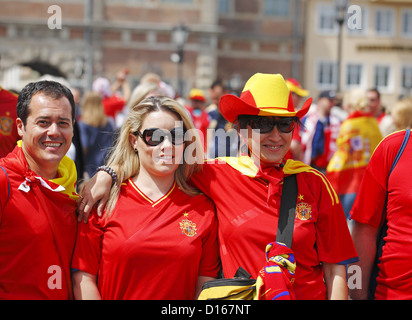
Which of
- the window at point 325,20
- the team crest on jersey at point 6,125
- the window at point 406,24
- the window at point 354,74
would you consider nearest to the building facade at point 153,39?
the window at point 325,20

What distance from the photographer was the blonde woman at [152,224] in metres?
2.76

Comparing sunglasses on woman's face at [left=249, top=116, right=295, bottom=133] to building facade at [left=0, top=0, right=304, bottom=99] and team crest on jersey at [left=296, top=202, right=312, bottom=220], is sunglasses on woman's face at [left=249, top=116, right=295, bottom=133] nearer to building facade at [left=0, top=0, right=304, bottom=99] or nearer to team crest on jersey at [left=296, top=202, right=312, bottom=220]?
team crest on jersey at [left=296, top=202, right=312, bottom=220]

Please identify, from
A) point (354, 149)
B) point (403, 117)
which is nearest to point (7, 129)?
point (403, 117)

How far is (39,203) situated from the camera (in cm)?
277

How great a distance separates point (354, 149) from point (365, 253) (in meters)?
4.15

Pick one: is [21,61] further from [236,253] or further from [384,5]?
[236,253]

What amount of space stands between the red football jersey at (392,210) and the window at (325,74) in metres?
26.4

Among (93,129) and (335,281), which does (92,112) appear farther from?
(335,281)

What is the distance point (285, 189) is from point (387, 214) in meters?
0.67

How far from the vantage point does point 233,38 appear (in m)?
27.8

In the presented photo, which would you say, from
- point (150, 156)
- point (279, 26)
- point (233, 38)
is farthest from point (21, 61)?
point (150, 156)

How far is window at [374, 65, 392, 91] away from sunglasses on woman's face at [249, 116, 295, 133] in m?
28.6

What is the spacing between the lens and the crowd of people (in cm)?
275

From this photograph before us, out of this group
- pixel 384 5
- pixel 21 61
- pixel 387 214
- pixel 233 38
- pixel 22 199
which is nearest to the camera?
pixel 22 199
